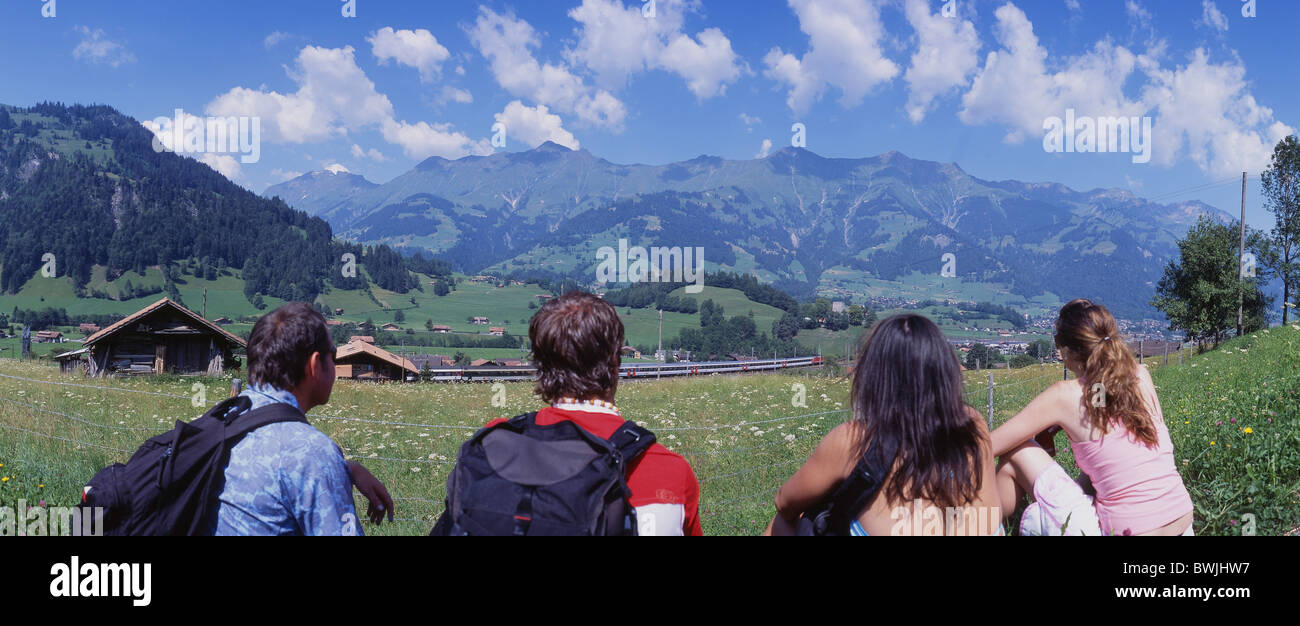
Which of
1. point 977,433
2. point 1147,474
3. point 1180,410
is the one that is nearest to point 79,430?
point 977,433

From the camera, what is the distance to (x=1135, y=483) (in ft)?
11.3

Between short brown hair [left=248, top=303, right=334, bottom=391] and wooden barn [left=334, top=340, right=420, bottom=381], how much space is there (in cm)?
4659

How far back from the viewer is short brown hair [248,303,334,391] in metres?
2.88

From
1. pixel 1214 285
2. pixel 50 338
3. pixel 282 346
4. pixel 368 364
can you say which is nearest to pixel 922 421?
pixel 282 346

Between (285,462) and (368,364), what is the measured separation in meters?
51.7

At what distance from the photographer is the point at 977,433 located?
2.70 m

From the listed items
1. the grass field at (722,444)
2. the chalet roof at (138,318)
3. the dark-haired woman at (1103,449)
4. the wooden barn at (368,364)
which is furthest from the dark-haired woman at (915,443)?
the wooden barn at (368,364)

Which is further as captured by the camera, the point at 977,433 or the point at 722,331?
the point at 722,331

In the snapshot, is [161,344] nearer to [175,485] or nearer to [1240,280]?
[175,485]

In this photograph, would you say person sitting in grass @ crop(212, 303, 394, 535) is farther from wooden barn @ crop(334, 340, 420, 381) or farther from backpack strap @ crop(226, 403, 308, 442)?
wooden barn @ crop(334, 340, 420, 381)

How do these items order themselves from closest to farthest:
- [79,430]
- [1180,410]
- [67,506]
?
[67,506] → [1180,410] → [79,430]
